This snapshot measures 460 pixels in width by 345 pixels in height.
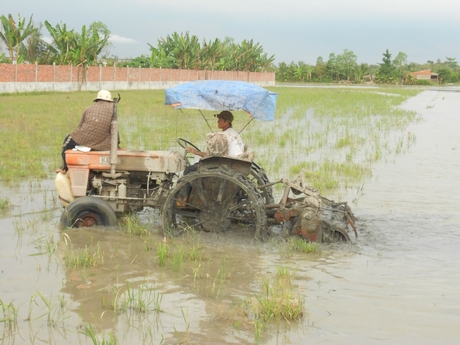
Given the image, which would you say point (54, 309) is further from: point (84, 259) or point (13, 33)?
point (13, 33)

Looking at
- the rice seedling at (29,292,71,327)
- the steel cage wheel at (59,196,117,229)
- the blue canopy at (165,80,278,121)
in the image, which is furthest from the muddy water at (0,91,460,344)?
the blue canopy at (165,80,278,121)

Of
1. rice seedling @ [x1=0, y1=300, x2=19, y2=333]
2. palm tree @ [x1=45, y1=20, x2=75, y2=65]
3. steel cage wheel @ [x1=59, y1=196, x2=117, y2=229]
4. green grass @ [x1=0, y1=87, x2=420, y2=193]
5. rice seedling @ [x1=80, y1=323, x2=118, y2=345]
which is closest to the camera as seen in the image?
rice seedling @ [x1=80, y1=323, x2=118, y2=345]

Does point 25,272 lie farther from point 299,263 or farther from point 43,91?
point 43,91

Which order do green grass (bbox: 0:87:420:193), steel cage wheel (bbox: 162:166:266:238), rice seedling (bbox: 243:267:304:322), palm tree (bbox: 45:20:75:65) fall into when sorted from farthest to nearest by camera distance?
1. palm tree (bbox: 45:20:75:65)
2. green grass (bbox: 0:87:420:193)
3. steel cage wheel (bbox: 162:166:266:238)
4. rice seedling (bbox: 243:267:304:322)

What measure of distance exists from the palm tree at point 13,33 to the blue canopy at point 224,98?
2728 centimetres

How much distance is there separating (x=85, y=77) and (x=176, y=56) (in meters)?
14.4

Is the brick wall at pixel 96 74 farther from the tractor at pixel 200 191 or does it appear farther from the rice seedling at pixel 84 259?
the rice seedling at pixel 84 259

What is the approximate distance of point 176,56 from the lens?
48906mm

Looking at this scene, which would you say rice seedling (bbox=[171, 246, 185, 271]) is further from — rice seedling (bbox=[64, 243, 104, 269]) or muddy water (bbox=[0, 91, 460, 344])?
rice seedling (bbox=[64, 243, 104, 269])

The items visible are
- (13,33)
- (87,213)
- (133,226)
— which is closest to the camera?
(87,213)

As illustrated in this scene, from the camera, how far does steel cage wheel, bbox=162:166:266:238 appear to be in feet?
20.1

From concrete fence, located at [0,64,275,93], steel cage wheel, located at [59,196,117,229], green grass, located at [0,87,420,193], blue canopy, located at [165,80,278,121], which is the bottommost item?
steel cage wheel, located at [59,196,117,229]

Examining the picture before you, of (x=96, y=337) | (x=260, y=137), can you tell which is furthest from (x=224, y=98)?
(x=260, y=137)

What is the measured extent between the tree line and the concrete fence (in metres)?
0.84
